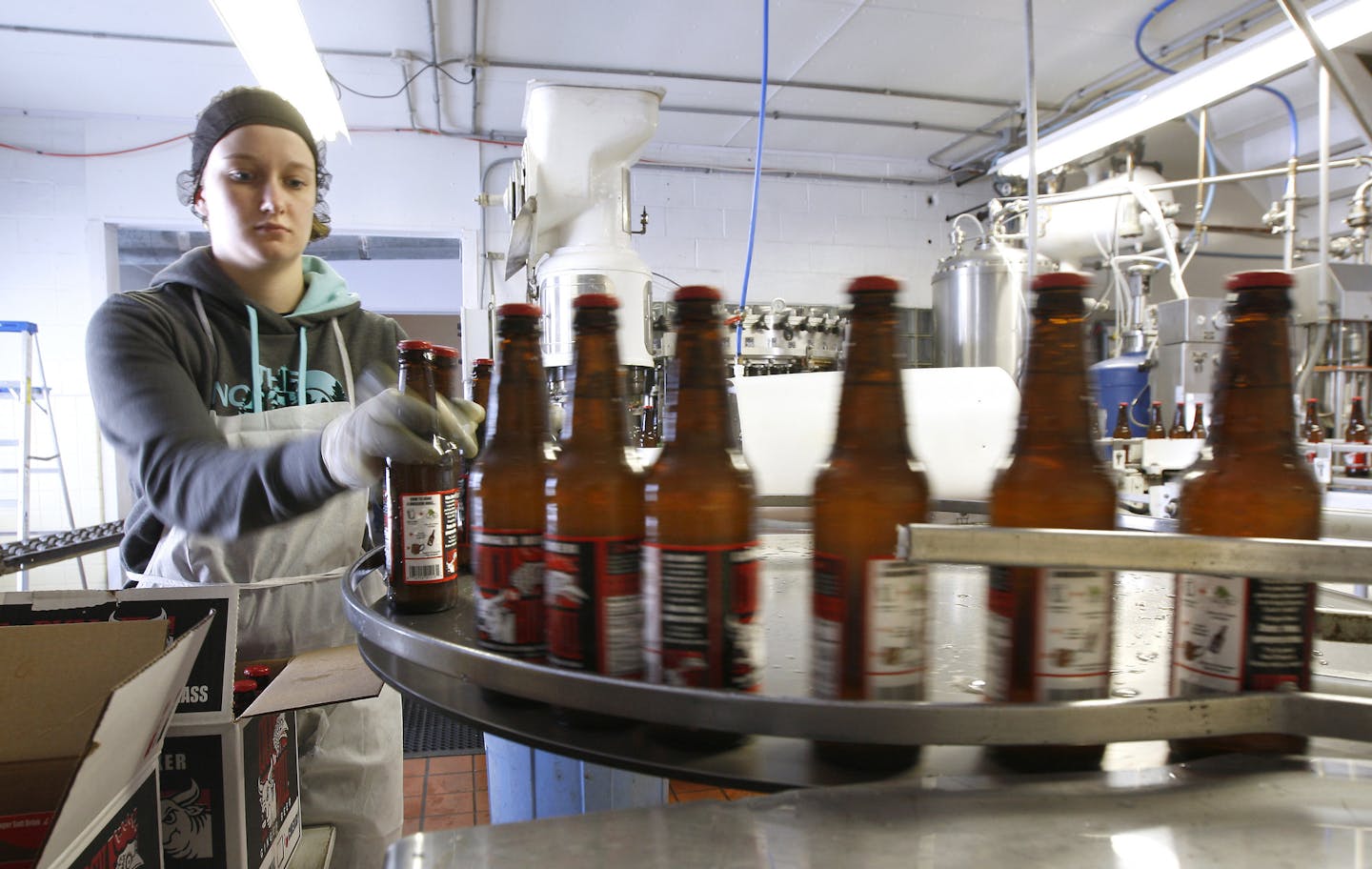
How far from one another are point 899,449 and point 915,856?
0.89 feet

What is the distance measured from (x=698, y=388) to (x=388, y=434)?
40 centimetres

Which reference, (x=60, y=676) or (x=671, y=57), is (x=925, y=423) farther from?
(x=671, y=57)

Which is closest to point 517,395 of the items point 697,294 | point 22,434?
point 697,294

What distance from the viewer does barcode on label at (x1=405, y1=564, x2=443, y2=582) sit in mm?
694

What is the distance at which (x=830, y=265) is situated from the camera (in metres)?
4.70

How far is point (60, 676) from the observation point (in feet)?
2.92

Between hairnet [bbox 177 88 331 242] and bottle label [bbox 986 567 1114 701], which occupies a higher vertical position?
hairnet [bbox 177 88 331 242]

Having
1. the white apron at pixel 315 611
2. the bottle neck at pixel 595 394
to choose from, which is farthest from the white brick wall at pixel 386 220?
the bottle neck at pixel 595 394

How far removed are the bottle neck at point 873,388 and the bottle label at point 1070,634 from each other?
0.13 m

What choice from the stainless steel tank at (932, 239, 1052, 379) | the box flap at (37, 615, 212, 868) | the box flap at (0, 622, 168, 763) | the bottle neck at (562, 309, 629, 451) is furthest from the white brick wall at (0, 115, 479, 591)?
the bottle neck at (562, 309, 629, 451)

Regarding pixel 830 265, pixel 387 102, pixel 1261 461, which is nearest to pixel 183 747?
pixel 1261 461

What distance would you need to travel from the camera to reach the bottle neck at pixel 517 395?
0.63m

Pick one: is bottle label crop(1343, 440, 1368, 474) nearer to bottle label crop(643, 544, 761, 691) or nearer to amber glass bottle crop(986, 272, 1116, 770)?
amber glass bottle crop(986, 272, 1116, 770)

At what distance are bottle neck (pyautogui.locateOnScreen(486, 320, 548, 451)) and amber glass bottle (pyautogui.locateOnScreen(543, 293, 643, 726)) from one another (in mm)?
60
